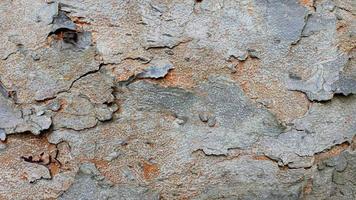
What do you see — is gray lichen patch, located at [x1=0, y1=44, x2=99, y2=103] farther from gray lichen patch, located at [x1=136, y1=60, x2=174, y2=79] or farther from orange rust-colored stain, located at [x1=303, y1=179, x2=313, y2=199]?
orange rust-colored stain, located at [x1=303, y1=179, x2=313, y2=199]

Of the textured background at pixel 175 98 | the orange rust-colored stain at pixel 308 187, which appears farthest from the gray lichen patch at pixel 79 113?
the orange rust-colored stain at pixel 308 187

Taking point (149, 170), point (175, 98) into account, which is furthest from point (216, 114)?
point (149, 170)

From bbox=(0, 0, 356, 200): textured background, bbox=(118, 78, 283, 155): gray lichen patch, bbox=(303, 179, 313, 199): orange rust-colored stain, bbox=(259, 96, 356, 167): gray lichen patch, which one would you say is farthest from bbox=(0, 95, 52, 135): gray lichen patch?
bbox=(303, 179, 313, 199): orange rust-colored stain

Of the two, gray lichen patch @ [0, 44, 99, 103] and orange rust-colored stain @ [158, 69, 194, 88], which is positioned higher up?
orange rust-colored stain @ [158, 69, 194, 88]

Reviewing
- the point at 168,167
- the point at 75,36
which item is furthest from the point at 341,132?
the point at 75,36

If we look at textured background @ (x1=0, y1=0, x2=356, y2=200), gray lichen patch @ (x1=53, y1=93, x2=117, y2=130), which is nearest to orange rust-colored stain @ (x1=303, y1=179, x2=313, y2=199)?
textured background @ (x1=0, y1=0, x2=356, y2=200)

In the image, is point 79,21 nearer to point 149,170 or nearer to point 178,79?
point 178,79

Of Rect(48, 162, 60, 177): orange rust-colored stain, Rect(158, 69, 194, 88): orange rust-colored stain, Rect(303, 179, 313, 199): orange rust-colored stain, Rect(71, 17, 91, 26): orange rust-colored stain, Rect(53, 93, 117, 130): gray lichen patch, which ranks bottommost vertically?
Rect(48, 162, 60, 177): orange rust-colored stain
